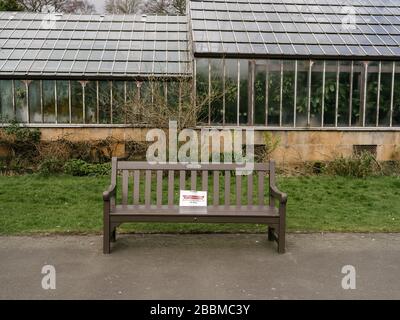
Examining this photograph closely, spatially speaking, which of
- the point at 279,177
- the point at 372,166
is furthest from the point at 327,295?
the point at 372,166

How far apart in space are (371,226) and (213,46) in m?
9.28

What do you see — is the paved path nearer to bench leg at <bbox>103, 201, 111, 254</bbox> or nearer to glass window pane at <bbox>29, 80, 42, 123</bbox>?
bench leg at <bbox>103, 201, 111, 254</bbox>

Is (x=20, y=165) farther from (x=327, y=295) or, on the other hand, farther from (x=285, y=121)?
(x=327, y=295)

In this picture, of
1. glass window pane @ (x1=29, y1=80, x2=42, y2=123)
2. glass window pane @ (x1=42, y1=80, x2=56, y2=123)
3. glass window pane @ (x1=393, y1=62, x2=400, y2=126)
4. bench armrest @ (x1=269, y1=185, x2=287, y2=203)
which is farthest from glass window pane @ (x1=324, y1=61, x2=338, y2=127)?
bench armrest @ (x1=269, y1=185, x2=287, y2=203)

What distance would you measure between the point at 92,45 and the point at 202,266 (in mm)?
13589

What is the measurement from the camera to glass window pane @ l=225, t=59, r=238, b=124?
14.5 metres

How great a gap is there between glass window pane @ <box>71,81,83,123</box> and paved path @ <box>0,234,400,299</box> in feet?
31.3

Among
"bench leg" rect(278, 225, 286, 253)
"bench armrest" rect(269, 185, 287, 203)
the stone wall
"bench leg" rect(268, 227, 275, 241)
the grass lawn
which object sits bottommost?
the stone wall

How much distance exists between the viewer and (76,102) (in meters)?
15.3

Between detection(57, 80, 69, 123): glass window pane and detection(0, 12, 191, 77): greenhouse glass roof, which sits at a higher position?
detection(0, 12, 191, 77): greenhouse glass roof

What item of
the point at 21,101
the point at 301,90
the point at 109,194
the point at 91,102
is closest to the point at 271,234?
the point at 109,194

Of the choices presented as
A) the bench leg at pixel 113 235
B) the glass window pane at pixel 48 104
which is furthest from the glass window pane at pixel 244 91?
the bench leg at pixel 113 235

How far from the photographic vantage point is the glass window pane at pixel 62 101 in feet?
50.1
